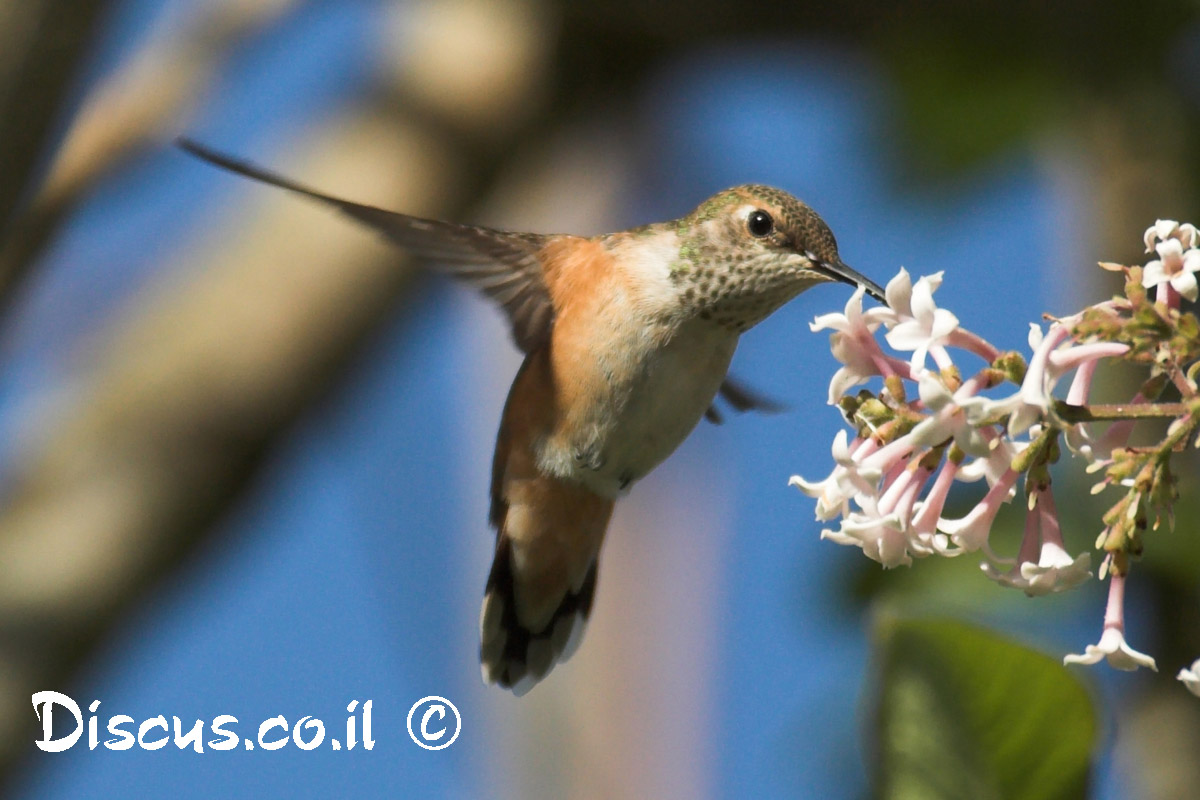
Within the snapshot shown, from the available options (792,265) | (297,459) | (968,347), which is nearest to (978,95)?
(792,265)

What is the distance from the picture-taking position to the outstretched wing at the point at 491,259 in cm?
308

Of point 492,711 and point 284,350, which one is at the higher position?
point 284,350

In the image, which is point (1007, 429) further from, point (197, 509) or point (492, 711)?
point (492, 711)

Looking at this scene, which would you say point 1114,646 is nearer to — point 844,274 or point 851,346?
point 851,346

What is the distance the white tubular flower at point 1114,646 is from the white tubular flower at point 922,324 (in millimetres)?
384

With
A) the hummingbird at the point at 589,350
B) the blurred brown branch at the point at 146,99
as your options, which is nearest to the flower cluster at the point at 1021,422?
the hummingbird at the point at 589,350

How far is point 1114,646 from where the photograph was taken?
204 cm

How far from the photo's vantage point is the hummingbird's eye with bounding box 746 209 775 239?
3.17 meters

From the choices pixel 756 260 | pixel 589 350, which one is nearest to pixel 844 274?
pixel 756 260

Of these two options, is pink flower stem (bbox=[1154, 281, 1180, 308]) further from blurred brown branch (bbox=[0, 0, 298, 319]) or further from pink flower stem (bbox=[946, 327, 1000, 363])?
blurred brown branch (bbox=[0, 0, 298, 319])

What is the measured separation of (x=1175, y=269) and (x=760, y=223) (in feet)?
4.25

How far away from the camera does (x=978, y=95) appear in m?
5.05

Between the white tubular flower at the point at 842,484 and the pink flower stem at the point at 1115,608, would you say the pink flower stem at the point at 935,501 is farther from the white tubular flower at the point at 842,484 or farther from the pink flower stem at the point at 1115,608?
the pink flower stem at the point at 1115,608

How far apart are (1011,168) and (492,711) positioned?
2.79 m
